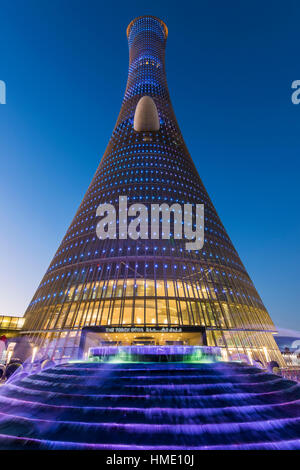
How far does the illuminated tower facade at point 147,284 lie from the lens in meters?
27.3

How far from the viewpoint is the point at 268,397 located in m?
9.25

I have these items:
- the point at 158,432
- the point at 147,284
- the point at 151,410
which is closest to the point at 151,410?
the point at 151,410

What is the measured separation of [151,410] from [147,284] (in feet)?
74.5

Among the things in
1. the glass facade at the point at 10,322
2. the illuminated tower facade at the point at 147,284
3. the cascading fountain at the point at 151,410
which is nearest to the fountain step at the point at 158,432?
the cascading fountain at the point at 151,410

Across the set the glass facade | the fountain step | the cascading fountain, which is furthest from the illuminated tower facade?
the fountain step

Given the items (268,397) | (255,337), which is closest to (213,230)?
(255,337)

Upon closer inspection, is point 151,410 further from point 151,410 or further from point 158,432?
point 158,432

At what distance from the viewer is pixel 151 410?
767 centimetres

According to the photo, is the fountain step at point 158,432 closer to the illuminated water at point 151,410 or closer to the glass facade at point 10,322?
the illuminated water at point 151,410

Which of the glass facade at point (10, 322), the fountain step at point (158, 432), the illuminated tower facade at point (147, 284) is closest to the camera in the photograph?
the fountain step at point (158, 432)

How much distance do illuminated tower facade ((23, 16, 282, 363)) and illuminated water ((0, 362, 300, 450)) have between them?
47.4 feet

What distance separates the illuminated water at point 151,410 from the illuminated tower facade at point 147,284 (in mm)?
14444

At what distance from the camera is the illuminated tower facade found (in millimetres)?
27281
